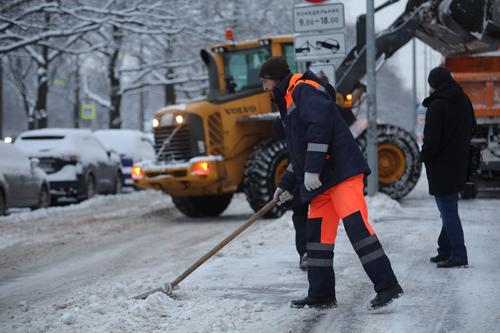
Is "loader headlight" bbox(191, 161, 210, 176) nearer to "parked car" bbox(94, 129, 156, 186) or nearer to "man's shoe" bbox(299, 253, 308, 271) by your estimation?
"man's shoe" bbox(299, 253, 308, 271)

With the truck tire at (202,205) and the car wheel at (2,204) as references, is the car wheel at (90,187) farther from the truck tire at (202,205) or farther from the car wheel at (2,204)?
the truck tire at (202,205)

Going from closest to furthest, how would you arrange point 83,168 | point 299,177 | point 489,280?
point 299,177 < point 489,280 < point 83,168

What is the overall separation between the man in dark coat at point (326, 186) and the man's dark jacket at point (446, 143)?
1608mm

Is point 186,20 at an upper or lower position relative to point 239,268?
upper

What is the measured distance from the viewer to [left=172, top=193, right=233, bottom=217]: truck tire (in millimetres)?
16188

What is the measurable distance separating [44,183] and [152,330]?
41.1 feet

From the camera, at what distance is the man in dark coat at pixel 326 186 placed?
622 centimetres

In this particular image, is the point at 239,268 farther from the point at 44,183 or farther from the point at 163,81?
the point at 163,81

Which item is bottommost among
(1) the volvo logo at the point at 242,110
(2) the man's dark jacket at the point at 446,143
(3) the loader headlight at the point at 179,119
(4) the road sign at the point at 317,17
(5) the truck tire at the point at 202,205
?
(5) the truck tire at the point at 202,205

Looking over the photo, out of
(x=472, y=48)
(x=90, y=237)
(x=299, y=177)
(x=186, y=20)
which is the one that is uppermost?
(x=186, y=20)

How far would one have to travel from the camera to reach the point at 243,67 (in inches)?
621

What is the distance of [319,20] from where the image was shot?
41.5 ft

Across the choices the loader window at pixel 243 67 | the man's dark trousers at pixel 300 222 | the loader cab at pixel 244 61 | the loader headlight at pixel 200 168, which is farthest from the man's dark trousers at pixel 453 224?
the loader window at pixel 243 67

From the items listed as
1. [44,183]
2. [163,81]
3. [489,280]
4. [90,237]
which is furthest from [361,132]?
[163,81]
